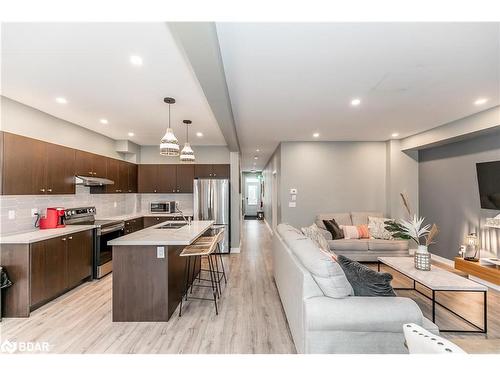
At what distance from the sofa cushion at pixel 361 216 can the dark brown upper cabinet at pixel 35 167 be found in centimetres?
533

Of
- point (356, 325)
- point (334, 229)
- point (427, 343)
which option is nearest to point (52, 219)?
point (356, 325)

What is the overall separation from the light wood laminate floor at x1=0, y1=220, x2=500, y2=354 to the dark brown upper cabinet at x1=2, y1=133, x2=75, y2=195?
1.48 metres

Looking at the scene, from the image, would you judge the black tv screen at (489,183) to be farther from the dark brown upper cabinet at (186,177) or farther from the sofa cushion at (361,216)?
the dark brown upper cabinet at (186,177)

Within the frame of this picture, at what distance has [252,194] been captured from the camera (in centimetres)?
1462

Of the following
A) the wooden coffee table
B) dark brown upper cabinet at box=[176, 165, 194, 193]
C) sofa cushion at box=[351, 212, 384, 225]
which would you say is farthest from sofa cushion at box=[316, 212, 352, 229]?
dark brown upper cabinet at box=[176, 165, 194, 193]

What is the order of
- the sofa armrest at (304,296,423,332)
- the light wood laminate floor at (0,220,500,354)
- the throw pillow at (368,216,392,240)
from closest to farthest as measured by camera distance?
the sofa armrest at (304,296,423,332)
the light wood laminate floor at (0,220,500,354)
the throw pillow at (368,216,392,240)

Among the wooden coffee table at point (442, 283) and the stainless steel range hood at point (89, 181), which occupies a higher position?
the stainless steel range hood at point (89, 181)

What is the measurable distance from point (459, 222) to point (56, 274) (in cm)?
654

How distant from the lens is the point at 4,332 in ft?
8.08

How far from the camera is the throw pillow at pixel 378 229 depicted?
16.0ft

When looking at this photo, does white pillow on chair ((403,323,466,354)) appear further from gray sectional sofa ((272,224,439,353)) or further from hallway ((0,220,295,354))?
hallway ((0,220,295,354))

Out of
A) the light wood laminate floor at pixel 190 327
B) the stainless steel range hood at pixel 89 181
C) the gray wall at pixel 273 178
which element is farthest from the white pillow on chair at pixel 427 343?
the gray wall at pixel 273 178

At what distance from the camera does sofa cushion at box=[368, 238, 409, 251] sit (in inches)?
185

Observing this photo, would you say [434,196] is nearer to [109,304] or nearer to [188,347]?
[188,347]
